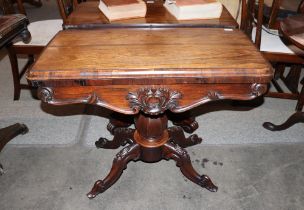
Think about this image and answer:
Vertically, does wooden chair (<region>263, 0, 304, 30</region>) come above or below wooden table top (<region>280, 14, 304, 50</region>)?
below

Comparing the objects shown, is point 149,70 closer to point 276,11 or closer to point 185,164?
point 185,164

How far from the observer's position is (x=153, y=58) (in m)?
1.02

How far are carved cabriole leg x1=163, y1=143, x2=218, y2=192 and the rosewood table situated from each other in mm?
473

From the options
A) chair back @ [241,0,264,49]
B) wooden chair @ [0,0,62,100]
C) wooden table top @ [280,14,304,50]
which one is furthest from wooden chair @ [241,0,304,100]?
wooden chair @ [0,0,62,100]

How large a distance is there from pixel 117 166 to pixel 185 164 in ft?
1.21

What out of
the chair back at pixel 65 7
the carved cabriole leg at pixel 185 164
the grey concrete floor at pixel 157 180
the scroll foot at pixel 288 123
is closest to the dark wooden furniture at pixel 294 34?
the scroll foot at pixel 288 123

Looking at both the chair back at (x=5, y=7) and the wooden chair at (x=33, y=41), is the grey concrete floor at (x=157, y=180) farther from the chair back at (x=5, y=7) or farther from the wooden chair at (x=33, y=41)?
the chair back at (x=5, y=7)

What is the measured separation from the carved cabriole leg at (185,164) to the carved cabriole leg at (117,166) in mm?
168

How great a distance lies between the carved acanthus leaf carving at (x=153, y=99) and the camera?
995 millimetres

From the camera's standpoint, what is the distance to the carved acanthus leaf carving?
100 cm

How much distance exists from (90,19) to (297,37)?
1013 mm

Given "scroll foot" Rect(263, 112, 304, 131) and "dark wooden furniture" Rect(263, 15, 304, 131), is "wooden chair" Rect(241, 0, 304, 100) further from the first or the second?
"scroll foot" Rect(263, 112, 304, 131)

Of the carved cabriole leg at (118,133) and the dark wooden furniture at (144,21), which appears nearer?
the dark wooden furniture at (144,21)

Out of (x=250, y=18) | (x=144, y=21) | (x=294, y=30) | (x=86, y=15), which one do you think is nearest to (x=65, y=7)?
(x=86, y=15)
